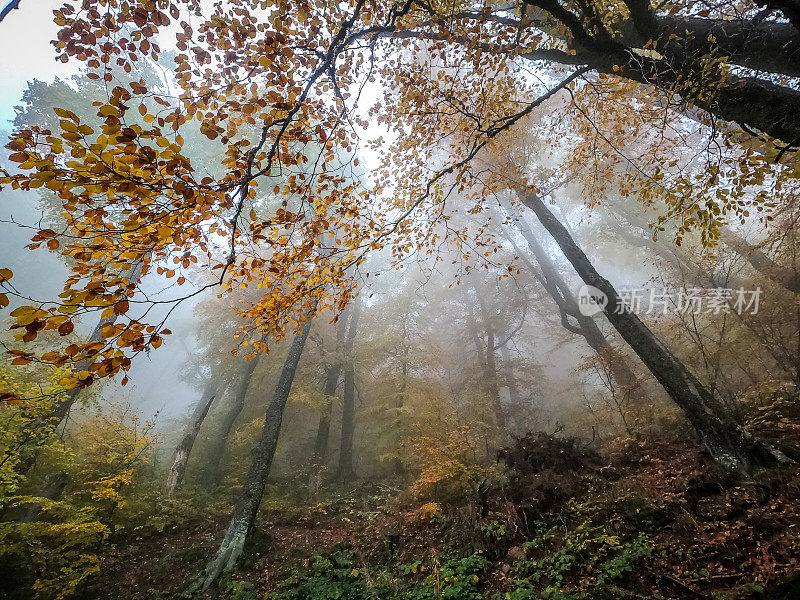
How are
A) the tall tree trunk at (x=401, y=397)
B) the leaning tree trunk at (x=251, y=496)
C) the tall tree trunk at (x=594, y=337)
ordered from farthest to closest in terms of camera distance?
1. the tall tree trunk at (x=401, y=397)
2. the tall tree trunk at (x=594, y=337)
3. the leaning tree trunk at (x=251, y=496)

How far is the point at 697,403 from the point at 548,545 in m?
2.97

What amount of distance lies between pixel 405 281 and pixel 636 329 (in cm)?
1236

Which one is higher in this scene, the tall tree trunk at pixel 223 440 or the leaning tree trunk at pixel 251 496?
the tall tree trunk at pixel 223 440

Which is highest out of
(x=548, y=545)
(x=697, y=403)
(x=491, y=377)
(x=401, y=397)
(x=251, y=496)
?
(x=491, y=377)

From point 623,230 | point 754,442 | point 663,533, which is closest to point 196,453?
point 663,533

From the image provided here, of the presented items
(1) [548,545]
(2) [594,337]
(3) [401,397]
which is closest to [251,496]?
(3) [401,397]

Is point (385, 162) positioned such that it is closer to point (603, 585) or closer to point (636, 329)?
point (636, 329)

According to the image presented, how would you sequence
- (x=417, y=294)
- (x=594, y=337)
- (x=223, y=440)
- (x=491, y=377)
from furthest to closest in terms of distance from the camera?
1. (x=491, y=377)
2. (x=223, y=440)
3. (x=594, y=337)
4. (x=417, y=294)

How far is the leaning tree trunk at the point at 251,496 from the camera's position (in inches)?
217

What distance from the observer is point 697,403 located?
15.9ft

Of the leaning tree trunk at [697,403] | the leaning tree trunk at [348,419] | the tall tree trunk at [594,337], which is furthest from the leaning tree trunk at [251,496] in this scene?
the tall tree trunk at [594,337]

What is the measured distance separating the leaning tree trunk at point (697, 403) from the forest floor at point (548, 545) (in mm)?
293

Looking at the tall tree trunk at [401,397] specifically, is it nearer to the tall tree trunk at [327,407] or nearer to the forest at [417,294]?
the forest at [417,294]

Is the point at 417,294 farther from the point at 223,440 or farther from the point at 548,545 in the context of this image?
the point at 223,440
